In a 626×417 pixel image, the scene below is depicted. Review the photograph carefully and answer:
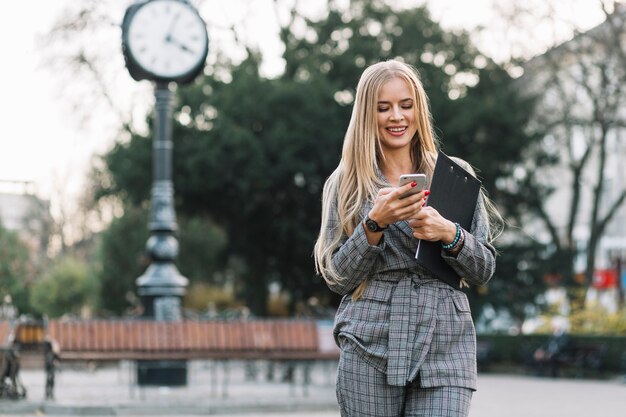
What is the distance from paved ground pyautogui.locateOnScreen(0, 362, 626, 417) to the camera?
1356 cm

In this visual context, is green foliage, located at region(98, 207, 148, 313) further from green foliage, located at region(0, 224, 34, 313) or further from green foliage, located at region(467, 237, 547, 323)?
green foliage, located at region(467, 237, 547, 323)

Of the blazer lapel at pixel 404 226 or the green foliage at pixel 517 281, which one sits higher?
the green foliage at pixel 517 281

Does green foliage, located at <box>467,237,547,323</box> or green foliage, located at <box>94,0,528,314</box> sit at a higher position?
green foliage, located at <box>94,0,528,314</box>

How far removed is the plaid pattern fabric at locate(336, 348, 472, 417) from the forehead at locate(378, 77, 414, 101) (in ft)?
2.67

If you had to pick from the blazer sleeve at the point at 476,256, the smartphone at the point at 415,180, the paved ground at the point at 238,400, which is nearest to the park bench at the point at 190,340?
the paved ground at the point at 238,400

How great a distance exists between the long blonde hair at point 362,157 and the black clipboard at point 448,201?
18 cm

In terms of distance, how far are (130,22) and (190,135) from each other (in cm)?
1380

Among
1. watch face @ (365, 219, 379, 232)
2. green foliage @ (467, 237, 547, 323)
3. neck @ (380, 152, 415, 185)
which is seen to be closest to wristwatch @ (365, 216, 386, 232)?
watch face @ (365, 219, 379, 232)

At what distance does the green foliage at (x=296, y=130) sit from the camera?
2975cm

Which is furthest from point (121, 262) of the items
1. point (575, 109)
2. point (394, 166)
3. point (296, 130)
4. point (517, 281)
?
point (394, 166)

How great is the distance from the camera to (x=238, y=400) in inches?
574

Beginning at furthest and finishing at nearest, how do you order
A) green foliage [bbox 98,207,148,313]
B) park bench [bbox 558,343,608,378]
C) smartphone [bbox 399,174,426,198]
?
green foliage [bbox 98,207,148,313], park bench [bbox 558,343,608,378], smartphone [bbox 399,174,426,198]

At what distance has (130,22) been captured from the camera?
16609mm

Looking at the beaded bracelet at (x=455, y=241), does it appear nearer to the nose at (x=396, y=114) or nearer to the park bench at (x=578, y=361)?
the nose at (x=396, y=114)
